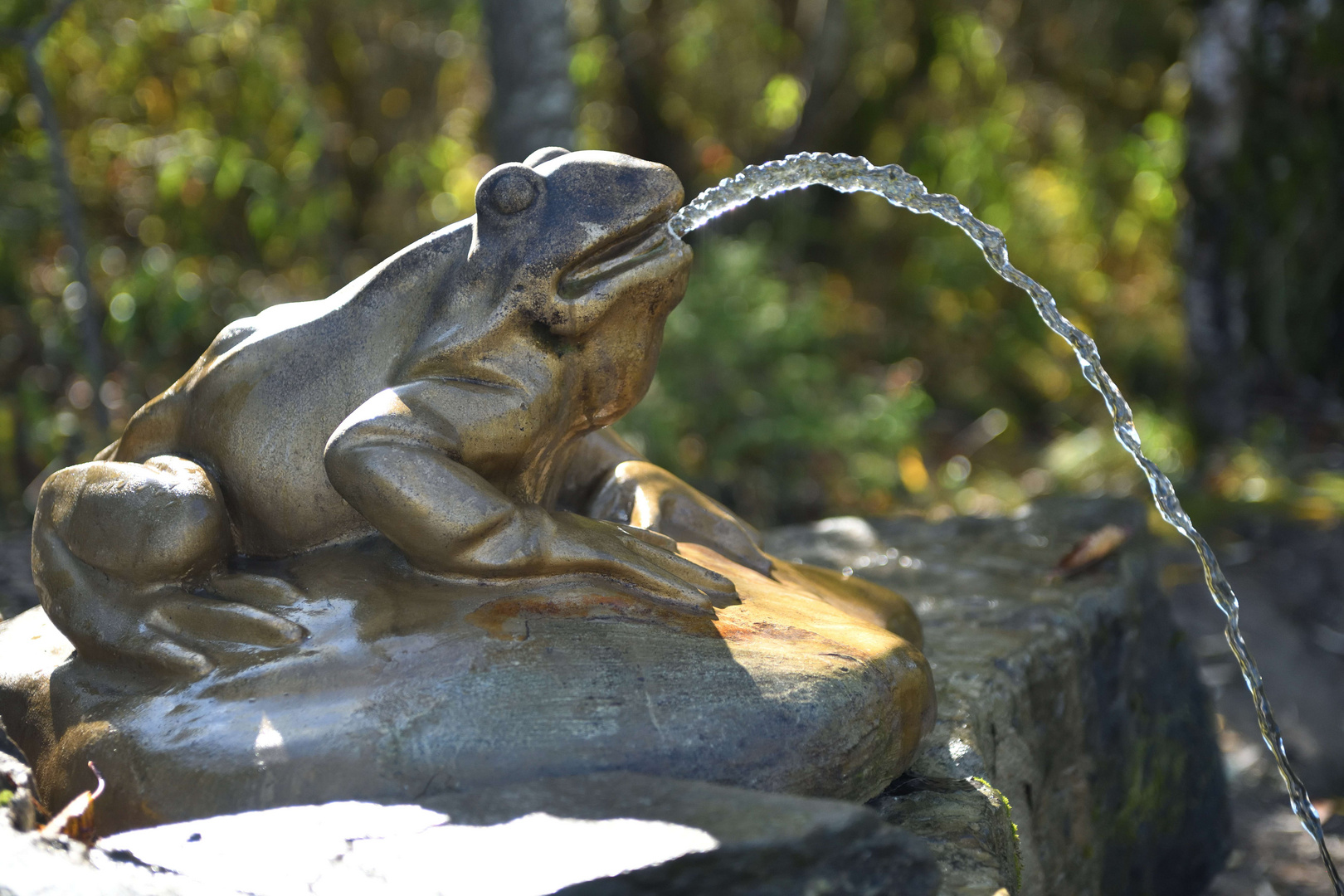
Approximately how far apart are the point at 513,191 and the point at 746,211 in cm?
710

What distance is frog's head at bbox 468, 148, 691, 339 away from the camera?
2479 mm

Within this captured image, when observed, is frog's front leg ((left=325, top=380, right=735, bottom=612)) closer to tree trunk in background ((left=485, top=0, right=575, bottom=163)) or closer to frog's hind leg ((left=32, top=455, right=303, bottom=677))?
frog's hind leg ((left=32, top=455, right=303, bottom=677))

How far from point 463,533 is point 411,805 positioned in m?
0.54

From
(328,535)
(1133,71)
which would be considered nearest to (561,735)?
(328,535)

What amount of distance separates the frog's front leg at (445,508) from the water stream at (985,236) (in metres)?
0.68

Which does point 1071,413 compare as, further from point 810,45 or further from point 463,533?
point 463,533

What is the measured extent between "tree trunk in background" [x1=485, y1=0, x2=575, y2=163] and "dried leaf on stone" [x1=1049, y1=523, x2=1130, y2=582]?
10.7 ft

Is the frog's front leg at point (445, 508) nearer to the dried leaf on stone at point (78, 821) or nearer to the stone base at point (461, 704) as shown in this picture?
the stone base at point (461, 704)

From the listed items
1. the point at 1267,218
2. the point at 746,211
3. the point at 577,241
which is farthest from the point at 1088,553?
the point at 746,211

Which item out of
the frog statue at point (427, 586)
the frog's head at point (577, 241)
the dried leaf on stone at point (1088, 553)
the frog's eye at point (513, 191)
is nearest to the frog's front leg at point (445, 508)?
the frog statue at point (427, 586)

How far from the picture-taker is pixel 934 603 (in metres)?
3.88

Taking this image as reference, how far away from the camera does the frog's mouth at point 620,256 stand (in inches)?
98.3

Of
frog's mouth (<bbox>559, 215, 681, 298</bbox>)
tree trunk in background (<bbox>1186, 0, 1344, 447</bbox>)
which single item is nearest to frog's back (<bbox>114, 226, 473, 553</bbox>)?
frog's mouth (<bbox>559, 215, 681, 298</bbox>)

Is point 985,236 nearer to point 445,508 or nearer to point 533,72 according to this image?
point 445,508
